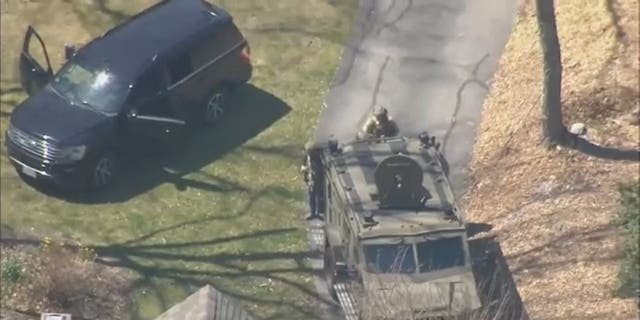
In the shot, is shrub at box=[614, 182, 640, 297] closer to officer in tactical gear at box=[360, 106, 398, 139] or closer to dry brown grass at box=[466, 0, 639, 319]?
dry brown grass at box=[466, 0, 639, 319]

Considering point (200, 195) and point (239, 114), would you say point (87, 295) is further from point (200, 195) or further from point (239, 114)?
point (239, 114)

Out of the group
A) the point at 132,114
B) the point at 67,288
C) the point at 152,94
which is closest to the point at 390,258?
the point at 67,288

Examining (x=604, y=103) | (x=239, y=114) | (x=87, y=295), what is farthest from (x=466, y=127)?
(x=87, y=295)

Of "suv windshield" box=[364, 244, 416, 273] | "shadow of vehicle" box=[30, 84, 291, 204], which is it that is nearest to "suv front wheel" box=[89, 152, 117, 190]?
"shadow of vehicle" box=[30, 84, 291, 204]

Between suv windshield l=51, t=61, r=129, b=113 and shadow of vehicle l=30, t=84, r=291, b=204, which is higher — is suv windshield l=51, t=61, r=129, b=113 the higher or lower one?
the higher one

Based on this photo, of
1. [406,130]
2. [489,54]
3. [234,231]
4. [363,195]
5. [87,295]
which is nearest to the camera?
[363,195]

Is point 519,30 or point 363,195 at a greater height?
point 519,30

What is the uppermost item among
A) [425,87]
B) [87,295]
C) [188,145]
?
[425,87]
